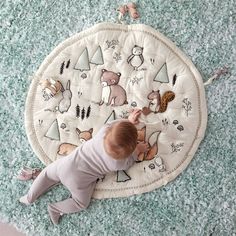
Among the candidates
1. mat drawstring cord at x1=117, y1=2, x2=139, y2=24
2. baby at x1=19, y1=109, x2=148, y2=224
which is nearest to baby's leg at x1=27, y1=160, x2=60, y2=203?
baby at x1=19, y1=109, x2=148, y2=224

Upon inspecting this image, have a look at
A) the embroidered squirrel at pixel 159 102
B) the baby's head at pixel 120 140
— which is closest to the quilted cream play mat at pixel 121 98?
the embroidered squirrel at pixel 159 102

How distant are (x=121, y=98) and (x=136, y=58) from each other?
121mm

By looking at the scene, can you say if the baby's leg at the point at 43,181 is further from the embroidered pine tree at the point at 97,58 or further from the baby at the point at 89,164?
the embroidered pine tree at the point at 97,58

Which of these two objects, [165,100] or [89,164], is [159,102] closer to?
[165,100]

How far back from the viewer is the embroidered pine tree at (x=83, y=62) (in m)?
1.30

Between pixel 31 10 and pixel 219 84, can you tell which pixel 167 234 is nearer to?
pixel 219 84

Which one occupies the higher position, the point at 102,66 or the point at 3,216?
the point at 102,66

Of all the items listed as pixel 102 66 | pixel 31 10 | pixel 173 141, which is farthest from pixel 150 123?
pixel 31 10

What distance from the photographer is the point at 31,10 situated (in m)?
1.37

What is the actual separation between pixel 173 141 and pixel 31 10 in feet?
1.88

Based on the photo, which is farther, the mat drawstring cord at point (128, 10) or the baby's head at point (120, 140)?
the mat drawstring cord at point (128, 10)

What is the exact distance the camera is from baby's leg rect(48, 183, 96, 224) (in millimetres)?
1202

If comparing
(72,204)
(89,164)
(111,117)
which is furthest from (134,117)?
(72,204)

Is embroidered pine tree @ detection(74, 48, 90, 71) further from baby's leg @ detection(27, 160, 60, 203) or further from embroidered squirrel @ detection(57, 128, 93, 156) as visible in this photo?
baby's leg @ detection(27, 160, 60, 203)
